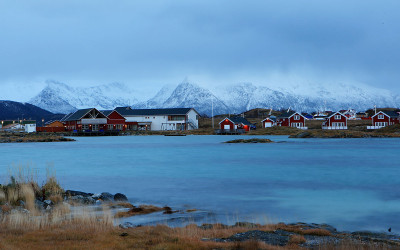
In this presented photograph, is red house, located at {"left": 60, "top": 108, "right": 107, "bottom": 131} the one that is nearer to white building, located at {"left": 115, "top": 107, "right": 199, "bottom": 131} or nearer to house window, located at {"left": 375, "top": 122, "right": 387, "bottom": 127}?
white building, located at {"left": 115, "top": 107, "right": 199, "bottom": 131}

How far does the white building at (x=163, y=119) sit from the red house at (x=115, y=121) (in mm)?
3931

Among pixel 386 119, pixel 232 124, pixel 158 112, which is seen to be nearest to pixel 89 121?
pixel 158 112

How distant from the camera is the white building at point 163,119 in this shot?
111625mm

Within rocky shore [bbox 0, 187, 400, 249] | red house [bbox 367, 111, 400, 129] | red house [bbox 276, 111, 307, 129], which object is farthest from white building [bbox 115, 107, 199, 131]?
rocky shore [bbox 0, 187, 400, 249]

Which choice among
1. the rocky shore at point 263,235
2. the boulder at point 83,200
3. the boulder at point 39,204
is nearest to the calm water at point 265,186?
the rocky shore at point 263,235

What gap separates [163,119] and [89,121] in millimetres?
19671

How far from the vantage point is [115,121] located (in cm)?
10762

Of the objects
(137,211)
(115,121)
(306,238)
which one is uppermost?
(115,121)

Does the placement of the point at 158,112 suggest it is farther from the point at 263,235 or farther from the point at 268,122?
the point at 263,235

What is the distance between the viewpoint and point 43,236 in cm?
876

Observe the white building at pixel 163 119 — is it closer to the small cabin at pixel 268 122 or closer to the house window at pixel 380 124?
the small cabin at pixel 268 122

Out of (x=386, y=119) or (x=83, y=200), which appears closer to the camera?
(x=83, y=200)

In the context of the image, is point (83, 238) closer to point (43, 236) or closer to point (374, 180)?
point (43, 236)

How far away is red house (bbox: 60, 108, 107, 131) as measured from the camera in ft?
338
